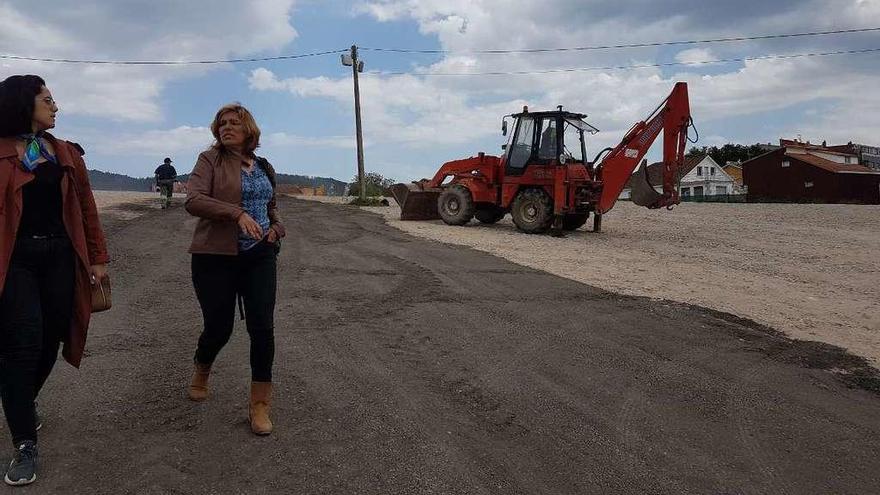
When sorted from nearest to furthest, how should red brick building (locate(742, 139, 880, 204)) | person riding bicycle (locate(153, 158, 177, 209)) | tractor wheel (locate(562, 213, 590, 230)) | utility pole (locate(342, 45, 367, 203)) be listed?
tractor wheel (locate(562, 213, 590, 230))
person riding bicycle (locate(153, 158, 177, 209))
utility pole (locate(342, 45, 367, 203))
red brick building (locate(742, 139, 880, 204))

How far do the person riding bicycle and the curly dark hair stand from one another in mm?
19297

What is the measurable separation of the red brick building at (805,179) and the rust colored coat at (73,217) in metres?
47.3

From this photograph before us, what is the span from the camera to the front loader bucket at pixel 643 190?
15.9 metres

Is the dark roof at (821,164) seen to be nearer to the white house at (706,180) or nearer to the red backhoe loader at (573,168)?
the white house at (706,180)

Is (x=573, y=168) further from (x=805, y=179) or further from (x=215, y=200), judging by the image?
(x=805, y=179)

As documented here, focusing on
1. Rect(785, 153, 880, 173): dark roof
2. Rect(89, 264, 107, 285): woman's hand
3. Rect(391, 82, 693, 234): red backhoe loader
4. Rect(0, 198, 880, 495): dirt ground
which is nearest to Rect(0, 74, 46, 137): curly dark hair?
Rect(89, 264, 107, 285): woman's hand

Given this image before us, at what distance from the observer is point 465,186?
17.5m

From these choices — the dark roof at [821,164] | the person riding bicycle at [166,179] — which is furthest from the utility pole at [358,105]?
the dark roof at [821,164]

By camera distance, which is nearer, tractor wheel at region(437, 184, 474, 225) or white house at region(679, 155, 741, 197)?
tractor wheel at region(437, 184, 474, 225)

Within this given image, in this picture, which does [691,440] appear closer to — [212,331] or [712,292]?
[212,331]

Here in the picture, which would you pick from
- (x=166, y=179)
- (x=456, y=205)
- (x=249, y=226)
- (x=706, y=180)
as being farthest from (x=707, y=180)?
(x=249, y=226)

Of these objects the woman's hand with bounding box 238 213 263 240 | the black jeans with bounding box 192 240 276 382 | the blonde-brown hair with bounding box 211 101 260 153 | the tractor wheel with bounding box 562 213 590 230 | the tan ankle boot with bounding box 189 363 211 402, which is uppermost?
the blonde-brown hair with bounding box 211 101 260 153

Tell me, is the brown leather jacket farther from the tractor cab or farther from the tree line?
the tree line

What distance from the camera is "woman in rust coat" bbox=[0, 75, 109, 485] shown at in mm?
3025
